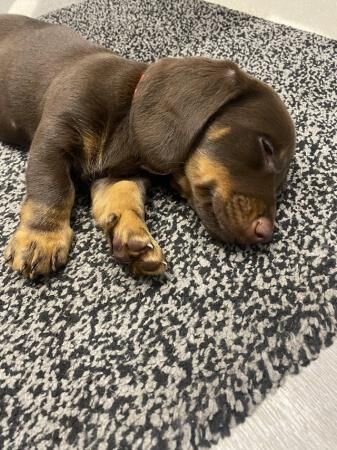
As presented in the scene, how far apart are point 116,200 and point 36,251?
389 mm

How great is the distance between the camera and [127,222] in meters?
1.72

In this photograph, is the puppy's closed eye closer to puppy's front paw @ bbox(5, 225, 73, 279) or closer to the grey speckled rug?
the grey speckled rug

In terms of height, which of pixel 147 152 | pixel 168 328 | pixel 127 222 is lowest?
pixel 168 328

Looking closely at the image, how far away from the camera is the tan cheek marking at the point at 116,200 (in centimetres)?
182

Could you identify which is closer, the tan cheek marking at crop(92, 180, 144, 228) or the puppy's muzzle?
the puppy's muzzle

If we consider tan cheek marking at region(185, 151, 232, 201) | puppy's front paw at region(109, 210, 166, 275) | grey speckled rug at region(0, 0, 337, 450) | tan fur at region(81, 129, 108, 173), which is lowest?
grey speckled rug at region(0, 0, 337, 450)

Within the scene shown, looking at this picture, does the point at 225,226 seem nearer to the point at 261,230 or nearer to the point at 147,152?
the point at 261,230

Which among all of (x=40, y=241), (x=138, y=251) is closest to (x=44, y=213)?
(x=40, y=241)

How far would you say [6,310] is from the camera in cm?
161

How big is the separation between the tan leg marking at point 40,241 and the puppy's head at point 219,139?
0.44 m

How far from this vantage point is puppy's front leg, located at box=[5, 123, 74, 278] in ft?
5.44

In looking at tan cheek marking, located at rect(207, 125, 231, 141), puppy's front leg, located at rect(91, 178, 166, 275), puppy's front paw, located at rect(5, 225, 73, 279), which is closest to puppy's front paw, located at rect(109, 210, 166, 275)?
puppy's front leg, located at rect(91, 178, 166, 275)

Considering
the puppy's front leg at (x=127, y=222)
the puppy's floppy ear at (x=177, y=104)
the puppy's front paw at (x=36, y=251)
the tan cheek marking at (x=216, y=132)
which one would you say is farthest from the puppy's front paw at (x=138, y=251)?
the tan cheek marking at (x=216, y=132)

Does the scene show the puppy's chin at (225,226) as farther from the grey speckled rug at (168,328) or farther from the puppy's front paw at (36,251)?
the puppy's front paw at (36,251)
